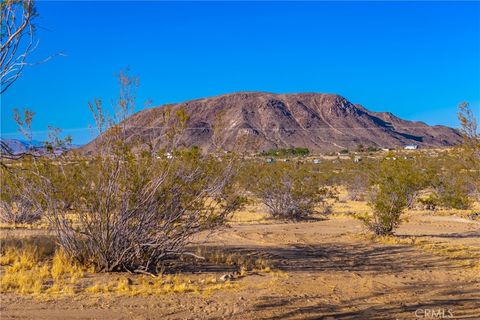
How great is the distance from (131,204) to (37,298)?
3117 millimetres

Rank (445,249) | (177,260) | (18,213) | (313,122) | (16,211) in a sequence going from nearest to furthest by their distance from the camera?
(177,260) < (445,249) < (18,213) < (16,211) < (313,122)

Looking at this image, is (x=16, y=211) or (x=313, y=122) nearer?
(x=16, y=211)

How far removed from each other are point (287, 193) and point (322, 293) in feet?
56.6

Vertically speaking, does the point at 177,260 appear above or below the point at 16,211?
below

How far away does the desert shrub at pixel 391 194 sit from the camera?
2019 centimetres

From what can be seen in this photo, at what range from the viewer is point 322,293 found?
1065cm

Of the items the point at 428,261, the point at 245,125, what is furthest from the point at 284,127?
the point at 428,261

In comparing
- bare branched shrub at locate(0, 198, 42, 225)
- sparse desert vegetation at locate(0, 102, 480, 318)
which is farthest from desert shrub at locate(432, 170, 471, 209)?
bare branched shrub at locate(0, 198, 42, 225)

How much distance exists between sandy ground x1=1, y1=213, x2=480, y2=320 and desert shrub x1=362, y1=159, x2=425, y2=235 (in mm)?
2030

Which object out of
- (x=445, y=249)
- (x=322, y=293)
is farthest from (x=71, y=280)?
(x=445, y=249)

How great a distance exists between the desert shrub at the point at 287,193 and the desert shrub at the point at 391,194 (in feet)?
19.8

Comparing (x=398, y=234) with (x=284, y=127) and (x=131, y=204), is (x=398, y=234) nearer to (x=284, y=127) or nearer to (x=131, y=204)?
(x=131, y=204)

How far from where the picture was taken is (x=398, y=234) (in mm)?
20938

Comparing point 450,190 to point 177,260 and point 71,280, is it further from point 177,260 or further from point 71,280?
point 71,280
